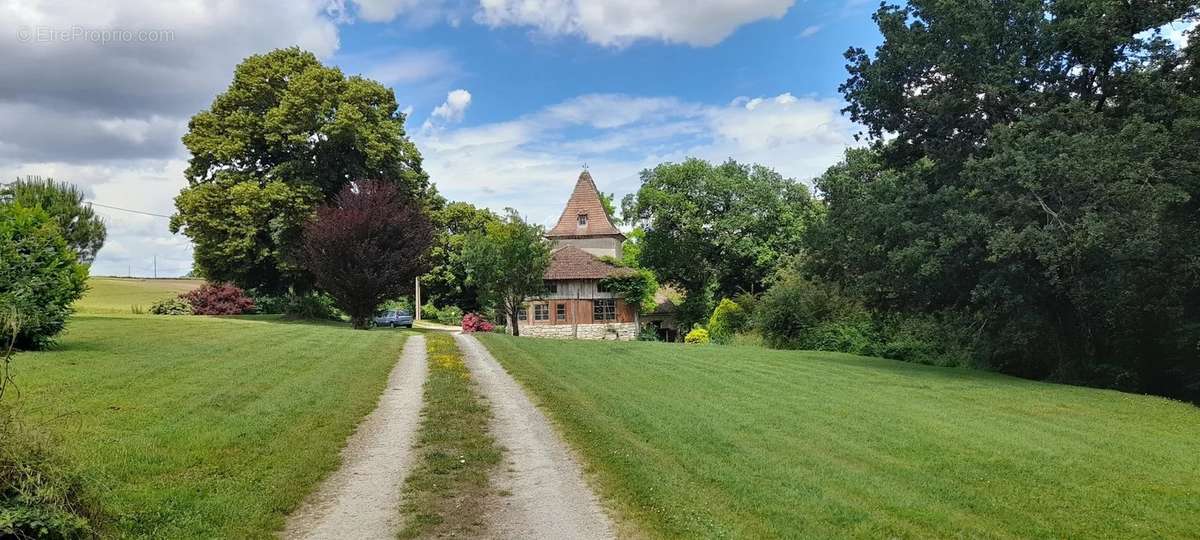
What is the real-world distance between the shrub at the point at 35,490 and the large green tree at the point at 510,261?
102 feet

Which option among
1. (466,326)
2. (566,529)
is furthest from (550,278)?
(566,529)

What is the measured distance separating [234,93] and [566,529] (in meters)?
40.5

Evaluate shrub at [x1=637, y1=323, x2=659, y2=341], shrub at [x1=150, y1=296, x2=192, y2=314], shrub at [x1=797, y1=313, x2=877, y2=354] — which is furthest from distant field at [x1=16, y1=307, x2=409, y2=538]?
shrub at [x1=637, y1=323, x2=659, y2=341]

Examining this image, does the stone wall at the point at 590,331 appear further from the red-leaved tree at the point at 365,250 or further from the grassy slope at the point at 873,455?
the grassy slope at the point at 873,455

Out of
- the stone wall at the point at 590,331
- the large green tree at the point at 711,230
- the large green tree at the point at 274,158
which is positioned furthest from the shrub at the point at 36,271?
the large green tree at the point at 711,230

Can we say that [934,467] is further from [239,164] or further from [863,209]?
[239,164]

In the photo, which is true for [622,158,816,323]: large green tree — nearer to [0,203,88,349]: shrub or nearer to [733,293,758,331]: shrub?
[733,293,758,331]: shrub

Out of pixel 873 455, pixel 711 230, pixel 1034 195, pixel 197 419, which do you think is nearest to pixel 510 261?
pixel 711 230

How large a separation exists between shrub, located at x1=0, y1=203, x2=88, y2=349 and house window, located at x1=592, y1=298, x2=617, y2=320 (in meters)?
36.2

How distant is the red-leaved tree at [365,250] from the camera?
30.0 metres

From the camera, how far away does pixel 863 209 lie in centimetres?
2333

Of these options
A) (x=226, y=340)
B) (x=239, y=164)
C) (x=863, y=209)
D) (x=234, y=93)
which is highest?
(x=234, y=93)

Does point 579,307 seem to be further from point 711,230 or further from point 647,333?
point 711,230

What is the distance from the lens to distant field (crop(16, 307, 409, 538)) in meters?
6.28
